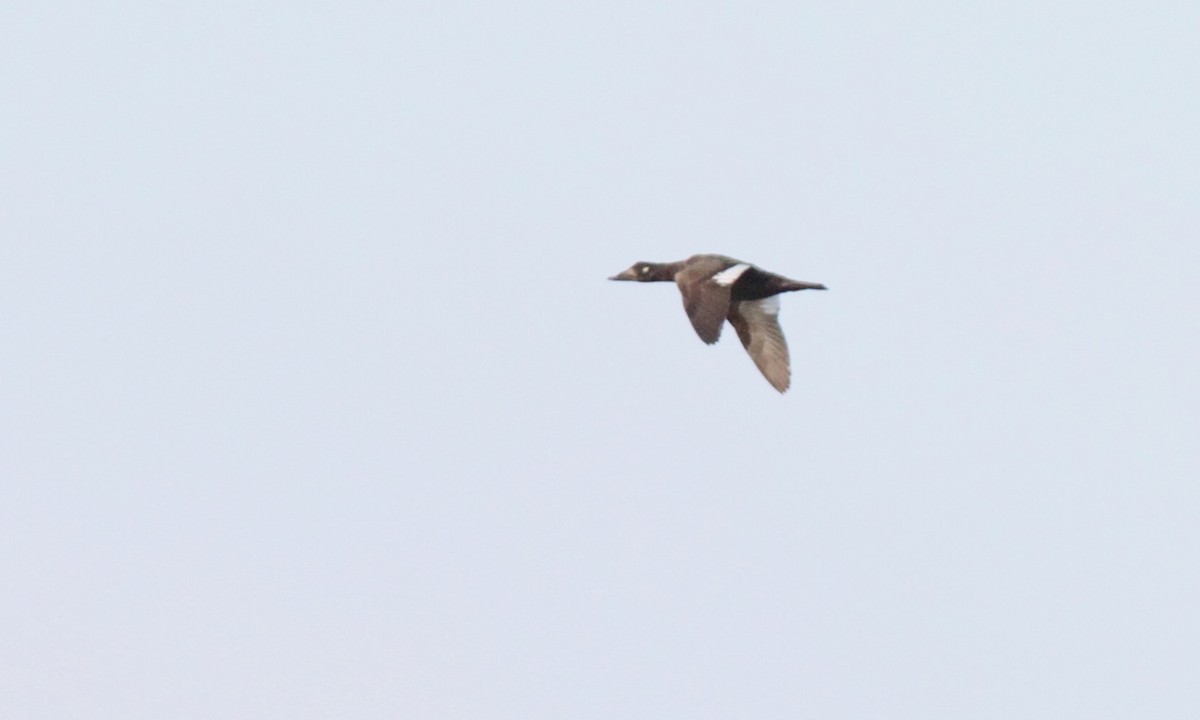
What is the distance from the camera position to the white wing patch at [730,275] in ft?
93.2

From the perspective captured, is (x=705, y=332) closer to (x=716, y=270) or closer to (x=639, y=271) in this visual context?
(x=716, y=270)

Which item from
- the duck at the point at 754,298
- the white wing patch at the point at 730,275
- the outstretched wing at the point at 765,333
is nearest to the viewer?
the white wing patch at the point at 730,275

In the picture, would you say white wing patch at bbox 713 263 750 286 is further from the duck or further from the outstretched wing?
the outstretched wing

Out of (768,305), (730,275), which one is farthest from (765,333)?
(730,275)

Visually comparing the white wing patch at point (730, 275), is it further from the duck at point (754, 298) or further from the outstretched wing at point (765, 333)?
the outstretched wing at point (765, 333)

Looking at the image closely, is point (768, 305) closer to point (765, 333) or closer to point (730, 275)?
point (765, 333)

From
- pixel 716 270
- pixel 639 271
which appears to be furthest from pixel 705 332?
pixel 639 271

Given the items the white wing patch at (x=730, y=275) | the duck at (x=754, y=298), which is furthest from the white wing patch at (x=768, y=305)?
the white wing patch at (x=730, y=275)

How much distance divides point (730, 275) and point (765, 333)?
158 cm

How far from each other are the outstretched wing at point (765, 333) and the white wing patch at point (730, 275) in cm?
99

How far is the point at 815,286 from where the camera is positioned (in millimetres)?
29578

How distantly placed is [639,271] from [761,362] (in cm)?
276

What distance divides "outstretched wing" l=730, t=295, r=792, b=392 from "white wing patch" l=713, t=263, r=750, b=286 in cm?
99

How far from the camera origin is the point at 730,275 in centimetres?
2877
